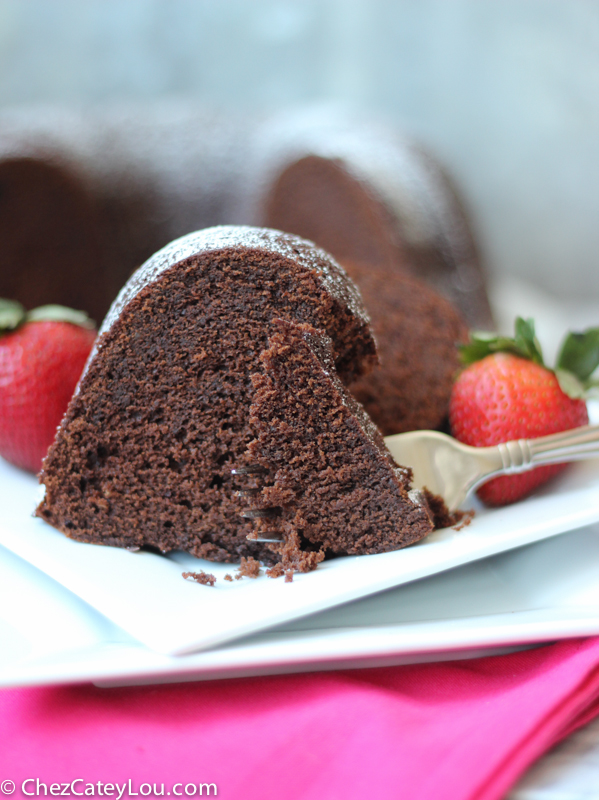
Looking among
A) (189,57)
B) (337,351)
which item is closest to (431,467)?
(337,351)

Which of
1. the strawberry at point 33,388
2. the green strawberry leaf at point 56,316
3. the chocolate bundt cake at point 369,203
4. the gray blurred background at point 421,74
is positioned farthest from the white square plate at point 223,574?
the gray blurred background at point 421,74

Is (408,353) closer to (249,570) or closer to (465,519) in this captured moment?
(465,519)

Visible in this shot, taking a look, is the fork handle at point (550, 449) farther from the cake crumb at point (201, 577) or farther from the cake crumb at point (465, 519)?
the cake crumb at point (201, 577)

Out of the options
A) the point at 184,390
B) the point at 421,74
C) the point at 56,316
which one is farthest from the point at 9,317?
the point at 421,74

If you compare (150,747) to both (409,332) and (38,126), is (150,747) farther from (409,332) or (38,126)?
(38,126)

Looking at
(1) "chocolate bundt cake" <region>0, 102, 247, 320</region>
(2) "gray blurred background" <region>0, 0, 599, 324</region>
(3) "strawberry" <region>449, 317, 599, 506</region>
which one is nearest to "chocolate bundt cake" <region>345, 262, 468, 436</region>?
(3) "strawberry" <region>449, 317, 599, 506</region>

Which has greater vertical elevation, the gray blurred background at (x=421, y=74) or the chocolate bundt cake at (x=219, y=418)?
the gray blurred background at (x=421, y=74)

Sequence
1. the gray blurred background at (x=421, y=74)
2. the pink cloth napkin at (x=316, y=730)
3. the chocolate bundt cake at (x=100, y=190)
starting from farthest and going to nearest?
the gray blurred background at (x=421, y=74)
the chocolate bundt cake at (x=100, y=190)
the pink cloth napkin at (x=316, y=730)
